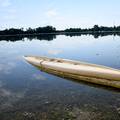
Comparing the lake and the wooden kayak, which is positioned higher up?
the wooden kayak

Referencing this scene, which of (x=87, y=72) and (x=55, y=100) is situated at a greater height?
(x=87, y=72)

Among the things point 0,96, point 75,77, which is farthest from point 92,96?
point 0,96

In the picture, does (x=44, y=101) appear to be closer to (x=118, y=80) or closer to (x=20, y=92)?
(x=20, y=92)

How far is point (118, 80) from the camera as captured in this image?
19.1 meters

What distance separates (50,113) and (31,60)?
67.2 ft

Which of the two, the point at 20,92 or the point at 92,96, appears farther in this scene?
the point at 20,92

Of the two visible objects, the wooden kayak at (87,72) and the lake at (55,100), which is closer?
the lake at (55,100)

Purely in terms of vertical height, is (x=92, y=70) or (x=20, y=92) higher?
(x=92, y=70)

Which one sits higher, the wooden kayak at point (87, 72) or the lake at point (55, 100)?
the wooden kayak at point (87, 72)

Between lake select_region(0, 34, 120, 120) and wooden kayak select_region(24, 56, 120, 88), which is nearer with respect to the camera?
lake select_region(0, 34, 120, 120)

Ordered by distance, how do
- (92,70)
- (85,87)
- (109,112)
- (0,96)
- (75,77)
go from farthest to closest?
1. (75,77)
2. (92,70)
3. (85,87)
4. (0,96)
5. (109,112)

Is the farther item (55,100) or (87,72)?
(87,72)

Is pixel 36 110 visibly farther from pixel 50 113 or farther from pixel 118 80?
pixel 118 80

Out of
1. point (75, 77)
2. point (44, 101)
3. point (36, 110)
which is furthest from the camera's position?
point (75, 77)
